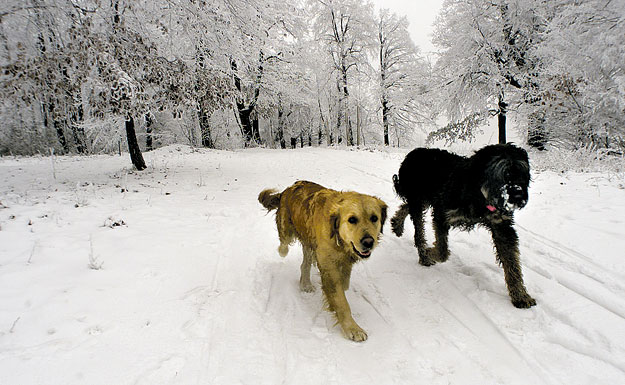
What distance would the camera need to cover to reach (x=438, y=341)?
8.34 ft

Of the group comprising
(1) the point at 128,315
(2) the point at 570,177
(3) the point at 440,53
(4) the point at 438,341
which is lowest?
(4) the point at 438,341

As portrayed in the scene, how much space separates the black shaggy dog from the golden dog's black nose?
1.45 metres

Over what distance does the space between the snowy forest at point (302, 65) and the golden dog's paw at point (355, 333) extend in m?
7.33

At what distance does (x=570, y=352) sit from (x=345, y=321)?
178cm

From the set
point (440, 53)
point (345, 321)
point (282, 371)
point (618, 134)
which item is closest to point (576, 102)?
point (618, 134)

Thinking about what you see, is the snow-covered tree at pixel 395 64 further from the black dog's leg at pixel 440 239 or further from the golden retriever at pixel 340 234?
the golden retriever at pixel 340 234

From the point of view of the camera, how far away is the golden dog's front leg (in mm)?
2707

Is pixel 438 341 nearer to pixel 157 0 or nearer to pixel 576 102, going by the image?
pixel 157 0

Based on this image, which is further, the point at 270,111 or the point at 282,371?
the point at 270,111

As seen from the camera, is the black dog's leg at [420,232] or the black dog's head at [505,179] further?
the black dog's leg at [420,232]

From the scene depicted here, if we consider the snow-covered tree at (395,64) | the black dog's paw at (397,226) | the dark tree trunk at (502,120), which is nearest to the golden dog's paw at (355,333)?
the black dog's paw at (397,226)

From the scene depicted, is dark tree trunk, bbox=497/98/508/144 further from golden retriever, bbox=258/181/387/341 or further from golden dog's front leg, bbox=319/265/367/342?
golden dog's front leg, bbox=319/265/367/342

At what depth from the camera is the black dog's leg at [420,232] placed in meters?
3.92

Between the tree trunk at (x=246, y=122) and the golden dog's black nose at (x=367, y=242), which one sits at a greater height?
the tree trunk at (x=246, y=122)
